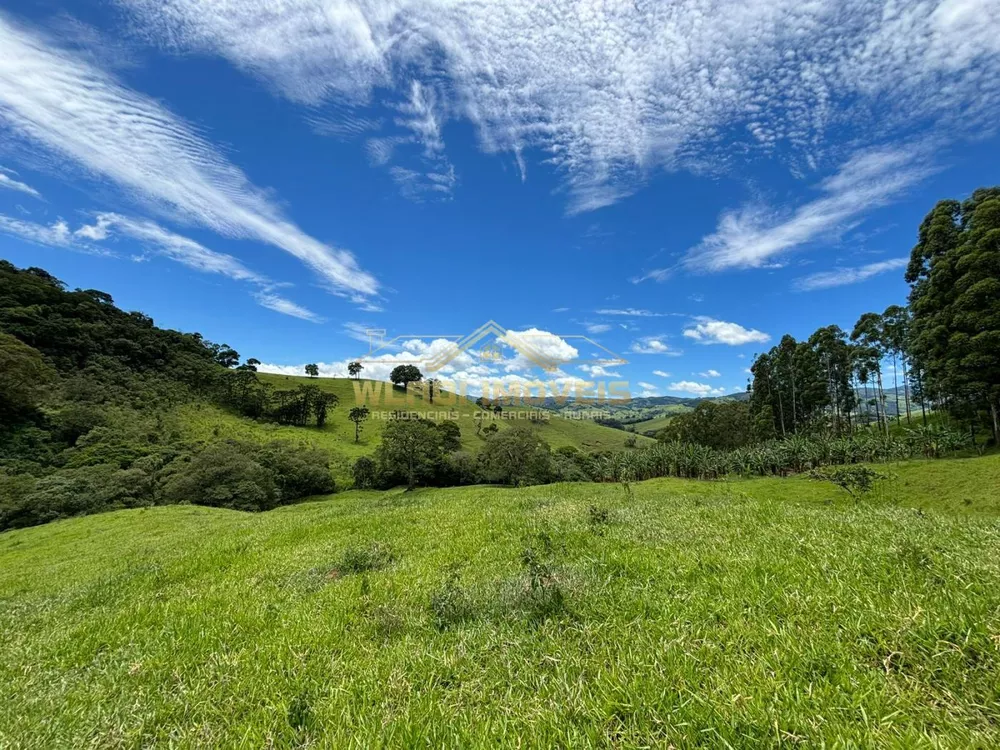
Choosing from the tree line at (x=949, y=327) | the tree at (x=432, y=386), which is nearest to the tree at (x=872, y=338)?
the tree line at (x=949, y=327)

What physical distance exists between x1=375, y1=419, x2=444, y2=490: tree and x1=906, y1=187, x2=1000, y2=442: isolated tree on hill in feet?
216

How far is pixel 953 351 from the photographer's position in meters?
42.9

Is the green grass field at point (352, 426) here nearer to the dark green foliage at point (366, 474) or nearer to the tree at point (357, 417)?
the tree at point (357, 417)

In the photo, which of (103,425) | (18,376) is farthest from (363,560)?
(103,425)

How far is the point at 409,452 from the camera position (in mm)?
70250

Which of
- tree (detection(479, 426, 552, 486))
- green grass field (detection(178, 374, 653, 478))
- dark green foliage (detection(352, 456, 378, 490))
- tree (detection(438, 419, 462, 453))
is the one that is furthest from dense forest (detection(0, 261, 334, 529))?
tree (detection(479, 426, 552, 486))

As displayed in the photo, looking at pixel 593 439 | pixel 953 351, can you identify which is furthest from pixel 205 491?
pixel 593 439

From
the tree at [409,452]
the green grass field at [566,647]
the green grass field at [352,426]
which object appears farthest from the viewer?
the green grass field at [352,426]

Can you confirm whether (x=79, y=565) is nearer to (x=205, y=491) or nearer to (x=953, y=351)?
(x=205, y=491)

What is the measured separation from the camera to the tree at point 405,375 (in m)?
154

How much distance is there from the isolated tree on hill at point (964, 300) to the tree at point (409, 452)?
65.7 metres

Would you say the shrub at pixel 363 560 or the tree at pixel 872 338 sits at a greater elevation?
the tree at pixel 872 338

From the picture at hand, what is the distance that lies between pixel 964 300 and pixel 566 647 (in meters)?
57.5

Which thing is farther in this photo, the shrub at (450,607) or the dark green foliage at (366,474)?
the dark green foliage at (366,474)
